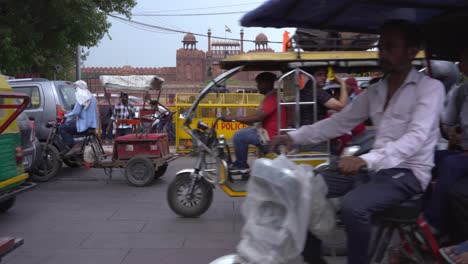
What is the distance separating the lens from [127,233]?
5.76 metres

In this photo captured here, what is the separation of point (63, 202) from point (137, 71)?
3239 cm

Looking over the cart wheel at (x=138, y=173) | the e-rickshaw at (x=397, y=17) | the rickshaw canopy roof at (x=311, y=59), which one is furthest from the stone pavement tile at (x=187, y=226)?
the e-rickshaw at (x=397, y=17)

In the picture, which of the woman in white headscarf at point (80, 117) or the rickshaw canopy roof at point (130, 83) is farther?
the rickshaw canopy roof at point (130, 83)

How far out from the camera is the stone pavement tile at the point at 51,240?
208 inches

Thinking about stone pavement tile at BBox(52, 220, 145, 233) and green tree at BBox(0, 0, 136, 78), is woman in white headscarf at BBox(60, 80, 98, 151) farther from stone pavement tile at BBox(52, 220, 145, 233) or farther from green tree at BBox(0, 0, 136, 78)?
green tree at BBox(0, 0, 136, 78)

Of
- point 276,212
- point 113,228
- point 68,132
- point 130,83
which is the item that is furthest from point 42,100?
point 276,212

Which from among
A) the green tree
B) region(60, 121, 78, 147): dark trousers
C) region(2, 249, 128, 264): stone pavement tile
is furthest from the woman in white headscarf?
the green tree

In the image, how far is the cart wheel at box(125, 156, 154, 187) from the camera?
8555 mm

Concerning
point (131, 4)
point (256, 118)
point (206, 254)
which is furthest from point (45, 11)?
point (206, 254)

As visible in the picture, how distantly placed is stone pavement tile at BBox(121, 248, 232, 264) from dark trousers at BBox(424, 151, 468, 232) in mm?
2330

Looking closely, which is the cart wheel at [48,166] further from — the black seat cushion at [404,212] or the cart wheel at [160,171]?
the black seat cushion at [404,212]

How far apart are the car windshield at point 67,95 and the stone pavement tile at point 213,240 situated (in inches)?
220

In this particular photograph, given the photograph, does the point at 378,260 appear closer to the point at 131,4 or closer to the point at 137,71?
the point at 131,4

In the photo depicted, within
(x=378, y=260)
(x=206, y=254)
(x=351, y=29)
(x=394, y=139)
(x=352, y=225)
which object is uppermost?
(x=351, y=29)
